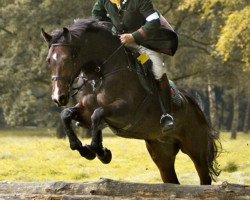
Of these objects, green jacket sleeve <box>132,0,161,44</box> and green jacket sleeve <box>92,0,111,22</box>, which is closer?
green jacket sleeve <box>132,0,161,44</box>

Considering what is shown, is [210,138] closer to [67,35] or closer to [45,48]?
[67,35]

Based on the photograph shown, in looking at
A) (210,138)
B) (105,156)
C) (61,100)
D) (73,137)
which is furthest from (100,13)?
(210,138)

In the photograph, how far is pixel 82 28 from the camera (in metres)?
8.79

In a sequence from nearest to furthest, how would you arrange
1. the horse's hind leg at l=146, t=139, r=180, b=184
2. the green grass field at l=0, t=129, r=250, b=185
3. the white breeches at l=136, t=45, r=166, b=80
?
1. the white breeches at l=136, t=45, r=166, b=80
2. the horse's hind leg at l=146, t=139, r=180, b=184
3. the green grass field at l=0, t=129, r=250, b=185

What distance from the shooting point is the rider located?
8.80m

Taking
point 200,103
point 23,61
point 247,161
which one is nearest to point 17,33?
point 23,61

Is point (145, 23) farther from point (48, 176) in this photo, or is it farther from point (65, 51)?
point (48, 176)

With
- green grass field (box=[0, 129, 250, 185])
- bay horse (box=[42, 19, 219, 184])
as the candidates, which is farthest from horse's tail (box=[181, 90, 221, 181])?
green grass field (box=[0, 129, 250, 185])

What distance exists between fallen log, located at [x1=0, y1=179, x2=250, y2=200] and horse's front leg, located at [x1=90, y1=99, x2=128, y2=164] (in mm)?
641

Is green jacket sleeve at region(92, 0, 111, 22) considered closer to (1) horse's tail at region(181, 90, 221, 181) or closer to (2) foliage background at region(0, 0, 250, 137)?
(1) horse's tail at region(181, 90, 221, 181)

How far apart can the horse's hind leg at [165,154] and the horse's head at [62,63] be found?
2514 millimetres

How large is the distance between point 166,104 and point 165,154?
1752mm

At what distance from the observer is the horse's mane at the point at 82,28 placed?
8445 millimetres

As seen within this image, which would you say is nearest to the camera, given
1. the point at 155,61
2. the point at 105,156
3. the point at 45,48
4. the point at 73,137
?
the point at 73,137
